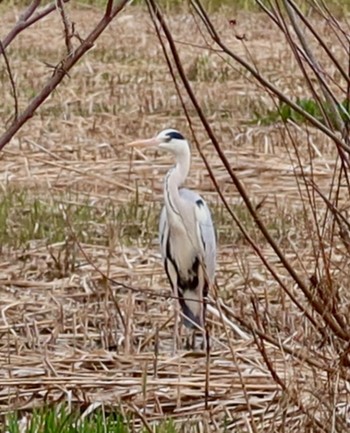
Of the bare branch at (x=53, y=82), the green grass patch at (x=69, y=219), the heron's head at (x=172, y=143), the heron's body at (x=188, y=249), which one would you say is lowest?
the green grass patch at (x=69, y=219)

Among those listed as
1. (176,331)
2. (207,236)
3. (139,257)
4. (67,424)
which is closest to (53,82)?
(67,424)

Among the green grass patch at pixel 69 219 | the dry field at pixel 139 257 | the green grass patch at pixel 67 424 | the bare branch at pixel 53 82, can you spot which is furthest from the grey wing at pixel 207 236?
the bare branch at pixel 53 82

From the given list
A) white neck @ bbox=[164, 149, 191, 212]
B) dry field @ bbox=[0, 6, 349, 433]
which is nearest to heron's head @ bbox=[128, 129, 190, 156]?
white neck @ bbox=[164, 149, 191, 212]

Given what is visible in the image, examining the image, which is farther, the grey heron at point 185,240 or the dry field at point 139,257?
the grey heron at point 185,240

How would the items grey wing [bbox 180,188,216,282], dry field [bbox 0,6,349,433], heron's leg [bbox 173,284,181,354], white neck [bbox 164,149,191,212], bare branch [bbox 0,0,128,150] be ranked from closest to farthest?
bare branch [bbox 0,0,128,150], dry field [bbox 0,6,349,433], heron's leg [bbox 173,284,181,354], grey wing [bbox 180,188,216,282], white neck [bbox 164,149,191,212]

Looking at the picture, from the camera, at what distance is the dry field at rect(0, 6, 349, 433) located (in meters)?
3.81

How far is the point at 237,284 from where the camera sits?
5473 millimetres

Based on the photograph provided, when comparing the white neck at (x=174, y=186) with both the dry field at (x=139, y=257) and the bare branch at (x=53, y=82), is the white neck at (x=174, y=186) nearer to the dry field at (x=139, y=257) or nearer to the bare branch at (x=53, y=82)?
the dry field at (x=139, y=257)

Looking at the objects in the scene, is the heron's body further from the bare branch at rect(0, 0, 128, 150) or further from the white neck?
the bare branch at rect(0, 0, 128, 150)

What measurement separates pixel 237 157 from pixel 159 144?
105 inches

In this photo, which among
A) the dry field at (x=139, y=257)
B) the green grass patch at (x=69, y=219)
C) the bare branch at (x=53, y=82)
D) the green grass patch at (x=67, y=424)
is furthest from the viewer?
the green grass patch at (x=69, y=219)

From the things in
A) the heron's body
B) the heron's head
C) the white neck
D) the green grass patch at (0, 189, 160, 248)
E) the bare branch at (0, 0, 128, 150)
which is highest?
the bare branch at (0, 0, 128, 150)

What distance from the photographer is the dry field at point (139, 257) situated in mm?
3814

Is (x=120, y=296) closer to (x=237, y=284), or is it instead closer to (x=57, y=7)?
(x=237, y=284)
